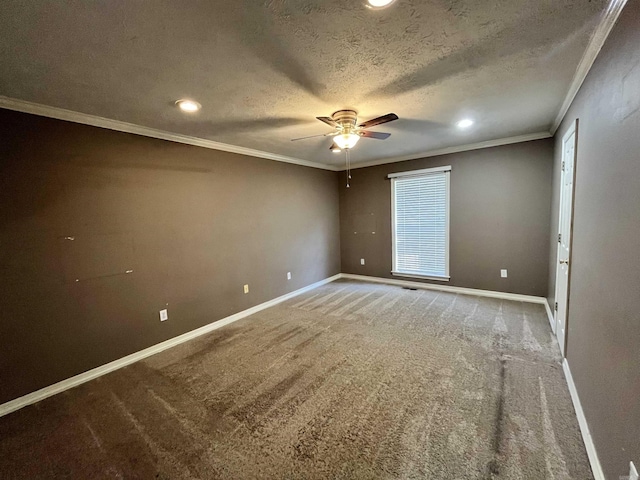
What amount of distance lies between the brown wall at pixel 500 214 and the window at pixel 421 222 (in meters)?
0.12

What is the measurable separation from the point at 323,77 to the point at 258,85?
495mm

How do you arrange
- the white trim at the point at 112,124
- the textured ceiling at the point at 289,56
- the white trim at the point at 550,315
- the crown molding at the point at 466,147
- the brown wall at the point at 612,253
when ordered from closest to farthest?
the brown wall at the point at 612,253 < the textured ceiling at the point at 289,56 < the white trim at the point at 112,124 < the white trim at the point at 550,315 < the crown molding at the point at 466,147

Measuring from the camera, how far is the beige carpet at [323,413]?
1.57 m

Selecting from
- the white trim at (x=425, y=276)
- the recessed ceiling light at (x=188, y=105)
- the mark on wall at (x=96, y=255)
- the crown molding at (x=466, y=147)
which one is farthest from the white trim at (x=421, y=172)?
the mark on wall at (x=96, y=255)

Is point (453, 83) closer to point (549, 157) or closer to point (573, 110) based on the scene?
point (573, 110)

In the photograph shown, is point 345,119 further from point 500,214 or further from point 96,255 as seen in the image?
point 500,214

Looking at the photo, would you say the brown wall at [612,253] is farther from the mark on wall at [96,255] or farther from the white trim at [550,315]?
the mark on wall at [96,255]

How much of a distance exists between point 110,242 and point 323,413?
2.55 meters

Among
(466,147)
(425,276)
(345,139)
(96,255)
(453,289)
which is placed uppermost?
(466,147)

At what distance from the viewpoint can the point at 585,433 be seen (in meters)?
1.66

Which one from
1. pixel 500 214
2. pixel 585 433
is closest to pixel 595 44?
pixel 585 433

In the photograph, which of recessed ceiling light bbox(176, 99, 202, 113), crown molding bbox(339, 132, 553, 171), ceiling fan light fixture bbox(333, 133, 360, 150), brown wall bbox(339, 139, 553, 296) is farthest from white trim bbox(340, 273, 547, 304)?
recessed ceiling light bbox(176, 99, 202, 113)

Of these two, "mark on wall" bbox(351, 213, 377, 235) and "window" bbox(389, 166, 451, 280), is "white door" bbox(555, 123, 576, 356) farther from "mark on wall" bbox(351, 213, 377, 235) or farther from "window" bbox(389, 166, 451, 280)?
"mark on wall" bbox(351, 213, 377, 235)

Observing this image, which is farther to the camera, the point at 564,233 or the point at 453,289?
the point at 453,289
